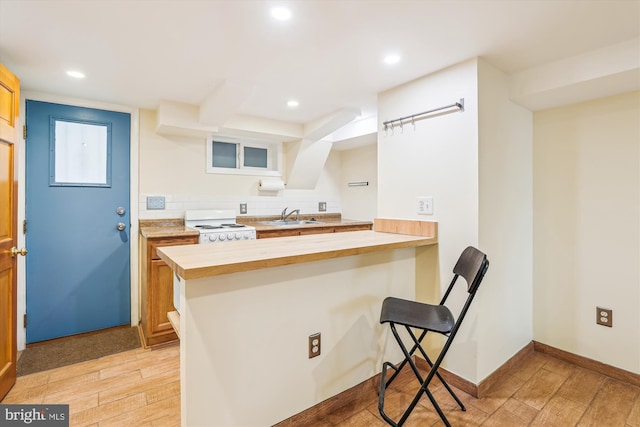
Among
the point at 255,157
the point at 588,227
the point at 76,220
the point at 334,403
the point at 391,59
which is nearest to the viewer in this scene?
the point at 334,403

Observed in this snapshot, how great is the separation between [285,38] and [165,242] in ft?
6.12

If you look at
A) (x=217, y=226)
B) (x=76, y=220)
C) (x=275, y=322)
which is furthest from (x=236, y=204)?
(x=275, y=322)

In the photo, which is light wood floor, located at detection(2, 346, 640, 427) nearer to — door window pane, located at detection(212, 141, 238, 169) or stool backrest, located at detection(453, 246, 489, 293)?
stool backrest, located at detection(453, 246, 489, 293)

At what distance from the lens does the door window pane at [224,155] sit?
3.54 m

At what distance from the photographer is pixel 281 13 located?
59.2 inches

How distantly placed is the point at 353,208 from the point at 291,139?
139cm

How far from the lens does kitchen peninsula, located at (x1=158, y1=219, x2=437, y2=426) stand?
50.6 inches

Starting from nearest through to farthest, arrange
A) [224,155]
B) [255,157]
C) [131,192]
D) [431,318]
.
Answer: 1. [431,318]
2. [131,192]
3. [224,155]
4. [255,157]

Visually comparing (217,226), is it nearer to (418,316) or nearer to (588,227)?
(418,316)

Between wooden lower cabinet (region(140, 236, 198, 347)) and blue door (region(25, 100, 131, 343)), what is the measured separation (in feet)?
1.92

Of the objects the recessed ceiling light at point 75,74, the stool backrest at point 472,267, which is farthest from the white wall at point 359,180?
the recessed ceiling light at point 75,74

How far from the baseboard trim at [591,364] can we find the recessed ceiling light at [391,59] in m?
2.42

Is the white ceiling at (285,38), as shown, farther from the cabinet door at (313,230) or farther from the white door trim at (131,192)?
the cabinet door at (313,230)

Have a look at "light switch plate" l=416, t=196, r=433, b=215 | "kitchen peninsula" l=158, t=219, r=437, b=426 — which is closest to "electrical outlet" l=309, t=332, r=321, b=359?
"kitchen peninsula" l=158, t=219, r=437, b=426
